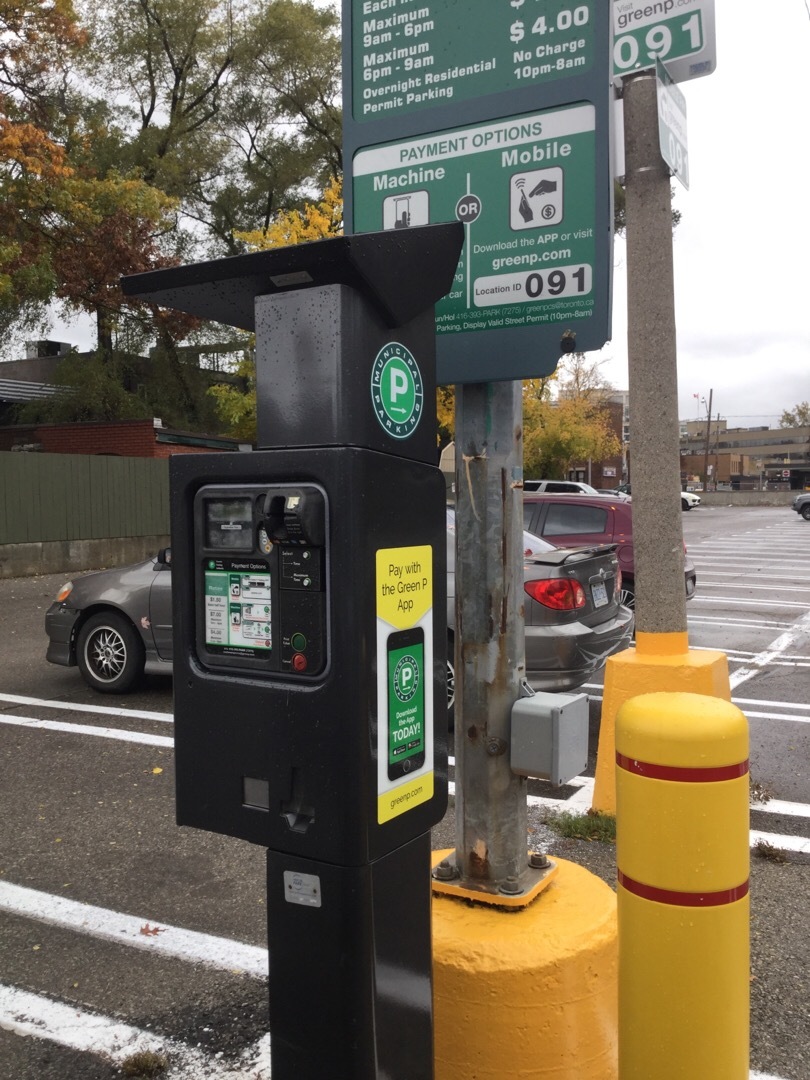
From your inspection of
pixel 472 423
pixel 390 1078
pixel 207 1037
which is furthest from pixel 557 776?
pixel 207 1037

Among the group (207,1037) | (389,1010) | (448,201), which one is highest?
(448,201)

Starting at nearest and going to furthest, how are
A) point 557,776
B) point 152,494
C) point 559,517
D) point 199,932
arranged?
point 557,776
point 199,932
point 559,517
point 152,494

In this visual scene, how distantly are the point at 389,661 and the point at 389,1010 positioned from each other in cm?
80

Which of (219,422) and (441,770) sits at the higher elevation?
(219,422)

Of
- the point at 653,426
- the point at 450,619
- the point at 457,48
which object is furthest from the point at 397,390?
the point at 450,619

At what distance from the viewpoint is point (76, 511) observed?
725 inches

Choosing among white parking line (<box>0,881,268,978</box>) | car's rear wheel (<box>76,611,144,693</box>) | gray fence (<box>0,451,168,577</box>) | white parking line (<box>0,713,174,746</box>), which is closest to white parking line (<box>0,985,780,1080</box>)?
white parking line (<box>0,881,268,978</box>)

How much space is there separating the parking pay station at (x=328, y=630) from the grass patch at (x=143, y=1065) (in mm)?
899

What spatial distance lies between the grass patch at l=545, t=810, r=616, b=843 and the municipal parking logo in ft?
10.5

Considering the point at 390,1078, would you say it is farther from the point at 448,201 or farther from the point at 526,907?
the point at 448,201

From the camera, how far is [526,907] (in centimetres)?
268

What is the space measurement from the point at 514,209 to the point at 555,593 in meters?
4.29

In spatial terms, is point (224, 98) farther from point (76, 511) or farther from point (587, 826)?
point (587, 826)

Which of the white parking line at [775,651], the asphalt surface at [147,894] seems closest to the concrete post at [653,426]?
the asphalt surface at [147,894]
